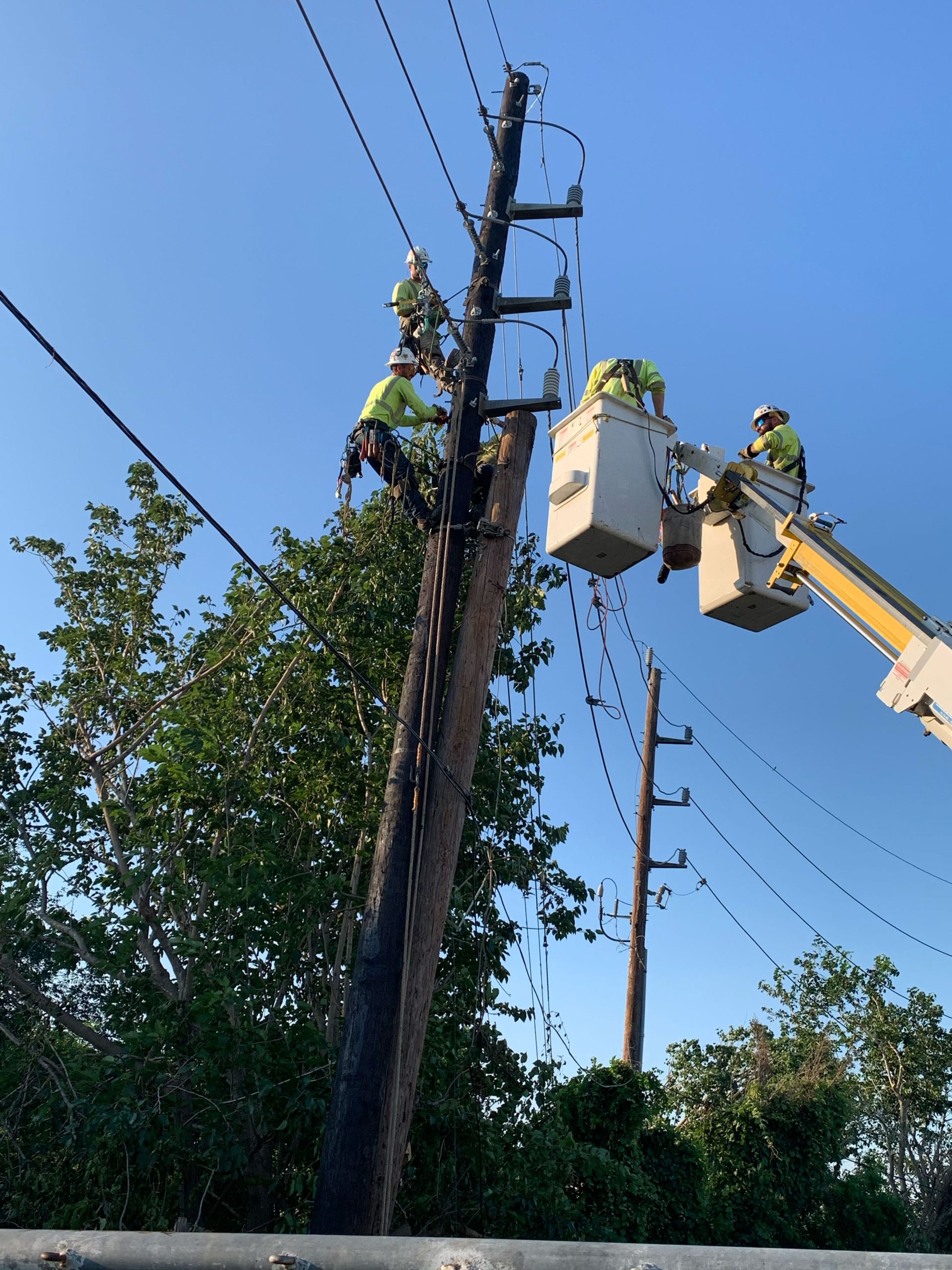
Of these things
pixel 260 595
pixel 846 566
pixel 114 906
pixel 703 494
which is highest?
pixel 260 595

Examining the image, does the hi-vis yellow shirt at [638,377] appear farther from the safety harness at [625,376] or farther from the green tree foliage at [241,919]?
the green tree foliage at [241,919]

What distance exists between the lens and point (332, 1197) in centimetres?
482

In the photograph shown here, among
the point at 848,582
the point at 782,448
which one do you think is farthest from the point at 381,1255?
the point at 782,448

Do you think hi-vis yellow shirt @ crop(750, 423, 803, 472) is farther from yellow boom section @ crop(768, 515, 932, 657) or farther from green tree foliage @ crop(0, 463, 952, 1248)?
green tree foliage @ crop(0, 463, 952, 1248)

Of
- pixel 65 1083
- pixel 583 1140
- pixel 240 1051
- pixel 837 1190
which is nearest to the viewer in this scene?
pixel 240 1051

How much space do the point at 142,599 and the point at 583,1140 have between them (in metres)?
8.98

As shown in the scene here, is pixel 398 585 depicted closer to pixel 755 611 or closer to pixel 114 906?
pixel 114 906

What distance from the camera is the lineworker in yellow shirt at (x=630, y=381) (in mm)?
5949

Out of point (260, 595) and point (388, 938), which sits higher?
point (260, 595)

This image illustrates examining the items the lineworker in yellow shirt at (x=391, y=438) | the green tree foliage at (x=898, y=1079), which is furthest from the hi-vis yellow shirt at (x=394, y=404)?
the green tree foliage at (x=898, y=1079)

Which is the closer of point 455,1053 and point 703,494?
point 703,494

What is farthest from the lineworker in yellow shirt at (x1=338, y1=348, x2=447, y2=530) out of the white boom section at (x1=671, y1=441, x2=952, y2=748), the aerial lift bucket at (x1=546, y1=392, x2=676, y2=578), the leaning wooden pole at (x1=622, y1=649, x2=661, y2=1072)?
the leaning wooden pole at (x1=622, y1=649, x2=661, y2=1072)

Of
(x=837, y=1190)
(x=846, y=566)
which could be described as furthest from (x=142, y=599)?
(x=837, y=1190)

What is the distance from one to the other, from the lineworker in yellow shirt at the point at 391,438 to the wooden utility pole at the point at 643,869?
9.90 m
